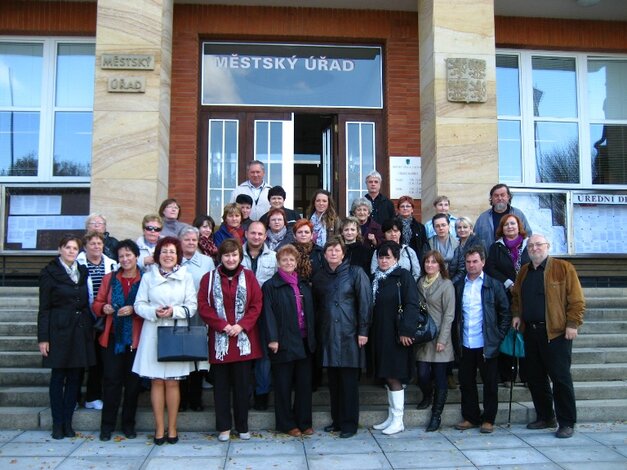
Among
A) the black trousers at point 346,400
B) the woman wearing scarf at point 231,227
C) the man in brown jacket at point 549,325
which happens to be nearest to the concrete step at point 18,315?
the woman wearing scarf at point 231,227

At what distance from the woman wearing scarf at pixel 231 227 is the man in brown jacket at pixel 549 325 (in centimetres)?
297

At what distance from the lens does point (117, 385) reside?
17.7 feet

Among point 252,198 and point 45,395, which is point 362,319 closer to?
point 252,198

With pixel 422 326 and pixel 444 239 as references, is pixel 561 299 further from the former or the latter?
pixel 444 239

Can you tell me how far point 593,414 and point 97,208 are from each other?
6273mm

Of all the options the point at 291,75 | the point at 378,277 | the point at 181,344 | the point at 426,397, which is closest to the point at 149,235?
the point at 181,344

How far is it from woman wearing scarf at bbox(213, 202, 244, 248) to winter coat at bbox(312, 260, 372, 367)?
1.27 m

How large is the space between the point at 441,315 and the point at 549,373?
44.3 inches

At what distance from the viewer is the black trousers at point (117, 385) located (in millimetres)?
5375

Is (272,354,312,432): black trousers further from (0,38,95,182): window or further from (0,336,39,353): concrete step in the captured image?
(0,38,95,182): window

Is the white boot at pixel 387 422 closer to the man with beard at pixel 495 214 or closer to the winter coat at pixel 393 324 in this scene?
the winter coat at pixel 393 324

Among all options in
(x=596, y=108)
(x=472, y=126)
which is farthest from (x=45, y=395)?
(x=596, y=108)

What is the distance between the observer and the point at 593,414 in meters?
5.96

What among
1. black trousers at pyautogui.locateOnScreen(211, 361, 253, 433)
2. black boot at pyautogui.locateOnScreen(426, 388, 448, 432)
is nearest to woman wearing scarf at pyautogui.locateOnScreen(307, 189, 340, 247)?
black trousers at pyautogui.locateOnScreen(211, 361, 253, 433)
